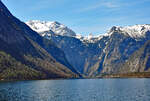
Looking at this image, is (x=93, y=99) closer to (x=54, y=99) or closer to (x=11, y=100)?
(x=54, y=99)

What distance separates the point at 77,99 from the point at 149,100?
3837cm

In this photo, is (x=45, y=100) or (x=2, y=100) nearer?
(x=2, y=100)

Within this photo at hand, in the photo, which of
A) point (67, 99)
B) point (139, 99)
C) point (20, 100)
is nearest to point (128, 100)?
point (139, 99)

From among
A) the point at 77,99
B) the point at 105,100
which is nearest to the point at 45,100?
the point at 77,99

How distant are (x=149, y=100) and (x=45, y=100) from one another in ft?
180

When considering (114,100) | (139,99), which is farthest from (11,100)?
(139,99)

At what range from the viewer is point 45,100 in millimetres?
143750

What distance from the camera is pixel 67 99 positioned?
148125 millimetres

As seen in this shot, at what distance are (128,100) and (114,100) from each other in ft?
24.0

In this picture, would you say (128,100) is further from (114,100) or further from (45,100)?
(45,100)

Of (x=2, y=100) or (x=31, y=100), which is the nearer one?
(x=2, y=100)

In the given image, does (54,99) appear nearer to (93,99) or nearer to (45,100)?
(45,100)

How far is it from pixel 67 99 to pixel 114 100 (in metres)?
26.0

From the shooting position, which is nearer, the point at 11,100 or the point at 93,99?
the point at 11,100
